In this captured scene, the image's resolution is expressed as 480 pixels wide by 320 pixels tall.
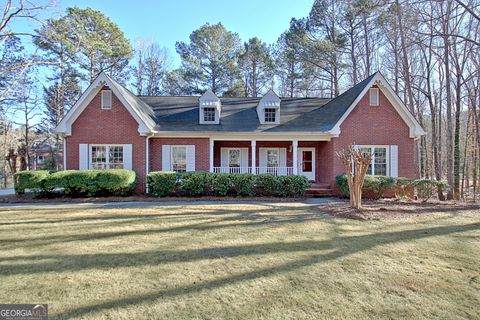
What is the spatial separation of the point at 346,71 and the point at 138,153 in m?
21.3

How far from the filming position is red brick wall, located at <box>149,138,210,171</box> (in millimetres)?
14148

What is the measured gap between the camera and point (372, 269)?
14.1 ft

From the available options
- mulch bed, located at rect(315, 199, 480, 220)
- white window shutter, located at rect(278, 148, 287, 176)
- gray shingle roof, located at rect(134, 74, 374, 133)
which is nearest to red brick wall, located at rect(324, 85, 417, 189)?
gray shingle roof, located at rect(134, 74, 374, 133)

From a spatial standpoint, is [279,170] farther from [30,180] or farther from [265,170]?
[30,180]

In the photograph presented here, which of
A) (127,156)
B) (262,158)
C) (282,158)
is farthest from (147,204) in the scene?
(282,158)

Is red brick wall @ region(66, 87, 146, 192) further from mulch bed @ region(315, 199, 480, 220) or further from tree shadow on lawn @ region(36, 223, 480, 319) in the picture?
mulch bed @ region(315, 199, 480, 220)

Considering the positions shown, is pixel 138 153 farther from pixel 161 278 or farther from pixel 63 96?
pixel 63 96

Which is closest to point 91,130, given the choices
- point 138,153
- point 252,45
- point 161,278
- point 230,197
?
point 138,153

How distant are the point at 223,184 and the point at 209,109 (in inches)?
223

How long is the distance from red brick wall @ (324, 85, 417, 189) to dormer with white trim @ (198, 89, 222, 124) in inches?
276

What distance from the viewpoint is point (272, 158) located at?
1605 centimetres

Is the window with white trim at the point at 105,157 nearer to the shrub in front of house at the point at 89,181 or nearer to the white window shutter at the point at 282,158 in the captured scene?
the shrub in front of house at the point at 89,181

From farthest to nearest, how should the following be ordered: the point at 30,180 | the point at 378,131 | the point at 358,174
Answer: the point at 378,131
the point at 30,180
the point at 358,174

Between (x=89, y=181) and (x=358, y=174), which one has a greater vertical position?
(x=358, y=174)
